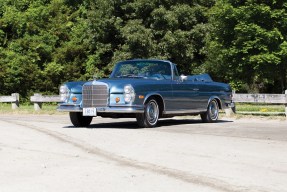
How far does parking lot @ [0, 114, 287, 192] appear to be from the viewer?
6.17m

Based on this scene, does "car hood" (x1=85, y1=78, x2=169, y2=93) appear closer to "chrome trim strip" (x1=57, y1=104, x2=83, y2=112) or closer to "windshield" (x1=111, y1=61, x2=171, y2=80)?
"chrome trim strip" (x1=57, y1=104, x2=83, y2=112)

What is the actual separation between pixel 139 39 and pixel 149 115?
27.2m

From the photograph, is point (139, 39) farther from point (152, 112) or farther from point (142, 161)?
point (142, 161)

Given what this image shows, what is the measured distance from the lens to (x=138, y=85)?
13750mm

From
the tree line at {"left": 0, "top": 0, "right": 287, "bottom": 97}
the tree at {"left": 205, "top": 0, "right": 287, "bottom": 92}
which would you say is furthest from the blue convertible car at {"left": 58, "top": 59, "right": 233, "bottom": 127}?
the tree line at {"left": 0, "top": 0, "right": 287, "bottom": 97}

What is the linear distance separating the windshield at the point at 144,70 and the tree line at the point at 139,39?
24.3 metres

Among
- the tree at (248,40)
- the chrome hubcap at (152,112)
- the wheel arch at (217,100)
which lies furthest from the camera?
the tree at (248,40)

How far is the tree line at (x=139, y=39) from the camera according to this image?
40156mm

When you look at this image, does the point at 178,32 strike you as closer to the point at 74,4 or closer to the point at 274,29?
the point at 274,29

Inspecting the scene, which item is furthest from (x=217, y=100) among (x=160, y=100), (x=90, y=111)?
(x=90, y=111)

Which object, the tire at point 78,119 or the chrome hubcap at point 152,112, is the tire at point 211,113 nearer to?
the chrome hubcap at point 152,112

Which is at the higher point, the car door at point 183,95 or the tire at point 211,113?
the car door at point 183,95

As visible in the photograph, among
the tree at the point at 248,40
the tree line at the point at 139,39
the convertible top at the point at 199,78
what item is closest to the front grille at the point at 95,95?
the convertible top at the point at 199,78

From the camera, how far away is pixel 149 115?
14195mm
